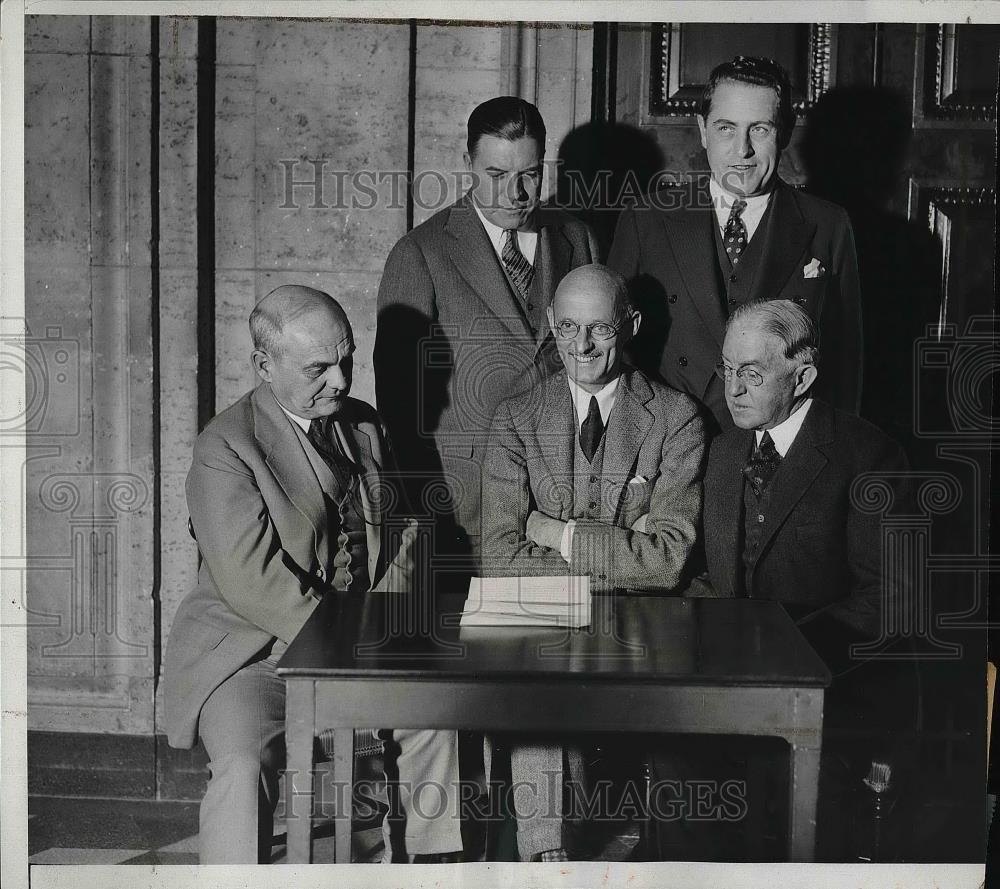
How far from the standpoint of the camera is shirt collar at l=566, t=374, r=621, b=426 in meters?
3.52

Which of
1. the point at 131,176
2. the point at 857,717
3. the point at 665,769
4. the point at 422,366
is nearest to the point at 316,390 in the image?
the point at 422,366

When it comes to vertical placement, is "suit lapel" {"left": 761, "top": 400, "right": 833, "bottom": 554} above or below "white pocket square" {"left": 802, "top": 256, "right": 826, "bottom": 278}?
below

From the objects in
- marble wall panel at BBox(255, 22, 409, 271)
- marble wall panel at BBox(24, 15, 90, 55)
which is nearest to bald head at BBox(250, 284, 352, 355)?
marble wall panel at BBox(255, 22, 409, 271)

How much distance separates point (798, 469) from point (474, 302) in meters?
1.12

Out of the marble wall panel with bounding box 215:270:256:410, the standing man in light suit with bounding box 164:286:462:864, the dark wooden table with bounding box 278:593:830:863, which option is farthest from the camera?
the marble wall panel with bounding box 215:270:256:410

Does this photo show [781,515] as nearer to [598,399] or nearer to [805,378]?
[805,378]

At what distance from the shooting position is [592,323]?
137 inches

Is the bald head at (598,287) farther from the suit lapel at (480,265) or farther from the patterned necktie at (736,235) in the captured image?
the patterned necktie at (736,235)

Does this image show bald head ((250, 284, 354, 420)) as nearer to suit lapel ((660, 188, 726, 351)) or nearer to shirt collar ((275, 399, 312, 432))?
shirt collar ((275, 399, 312, 432))

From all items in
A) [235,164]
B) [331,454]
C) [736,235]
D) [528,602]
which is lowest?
[528,602]

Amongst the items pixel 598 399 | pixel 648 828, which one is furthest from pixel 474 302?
pixel 648 828

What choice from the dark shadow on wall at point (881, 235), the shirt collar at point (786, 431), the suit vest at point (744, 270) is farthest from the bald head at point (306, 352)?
the dark shadow on wall at point (881, 235)

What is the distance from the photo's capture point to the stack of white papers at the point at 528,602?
10.1 ft

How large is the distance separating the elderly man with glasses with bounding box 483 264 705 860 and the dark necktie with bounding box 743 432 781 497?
15 cm
